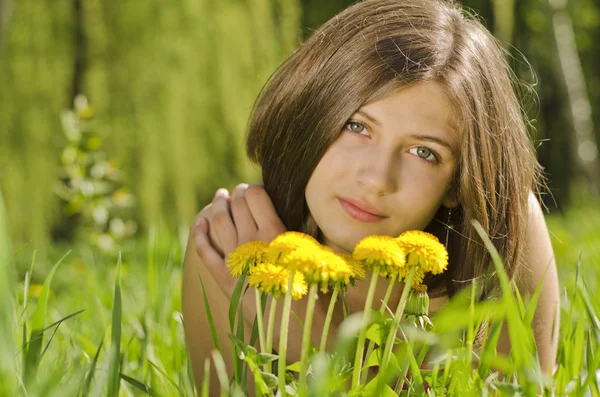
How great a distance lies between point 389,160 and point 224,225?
0.39m


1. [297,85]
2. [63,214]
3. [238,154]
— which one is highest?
[297,85]

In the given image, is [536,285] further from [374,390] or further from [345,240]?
[374,390]

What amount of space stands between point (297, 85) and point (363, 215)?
0.35 metres

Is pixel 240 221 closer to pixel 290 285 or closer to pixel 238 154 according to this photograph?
pixel 290 285

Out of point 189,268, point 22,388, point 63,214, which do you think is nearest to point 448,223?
point 189,268

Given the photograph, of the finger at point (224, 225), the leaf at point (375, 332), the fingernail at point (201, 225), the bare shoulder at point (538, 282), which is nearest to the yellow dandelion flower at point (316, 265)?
the leaf at point (375, 332)

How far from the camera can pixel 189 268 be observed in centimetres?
148

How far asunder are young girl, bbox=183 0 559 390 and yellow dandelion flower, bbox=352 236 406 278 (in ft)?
1.18

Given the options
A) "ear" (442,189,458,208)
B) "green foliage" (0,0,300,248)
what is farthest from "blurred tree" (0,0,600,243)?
"ear" (442,189,458,208)

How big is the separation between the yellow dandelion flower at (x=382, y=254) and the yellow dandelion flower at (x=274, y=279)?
70mm

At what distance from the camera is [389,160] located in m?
1.15

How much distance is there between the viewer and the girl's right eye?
1.24 metres

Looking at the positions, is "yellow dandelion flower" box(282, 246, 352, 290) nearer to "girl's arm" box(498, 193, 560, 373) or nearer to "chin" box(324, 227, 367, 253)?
"chin" box(324, 227, 367, 253)

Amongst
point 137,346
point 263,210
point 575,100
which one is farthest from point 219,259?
point 575,100
